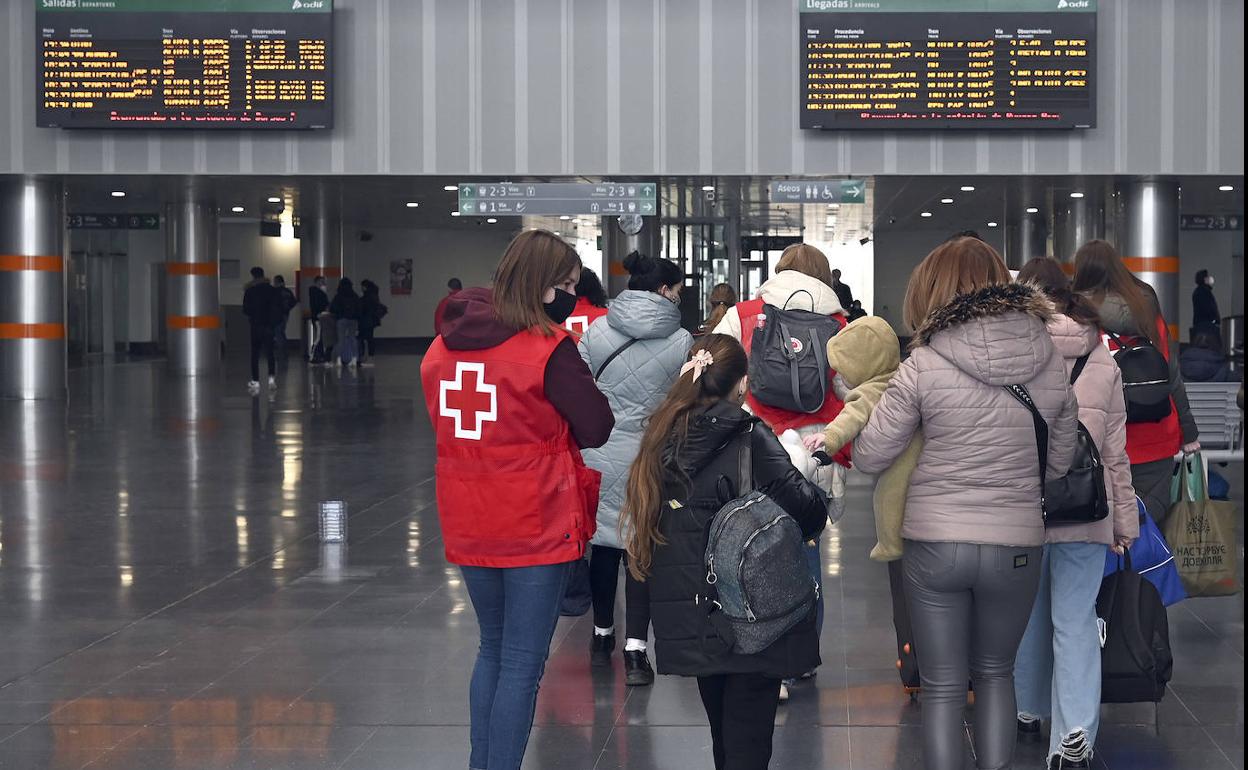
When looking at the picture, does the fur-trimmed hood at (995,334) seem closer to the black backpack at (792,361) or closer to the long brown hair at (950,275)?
the long brown hair at (950,275)

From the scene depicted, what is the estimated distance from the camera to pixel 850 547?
8570 millimetres

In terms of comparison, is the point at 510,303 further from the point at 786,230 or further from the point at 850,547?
the point at 786,230

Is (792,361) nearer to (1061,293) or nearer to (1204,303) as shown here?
(1061,293)

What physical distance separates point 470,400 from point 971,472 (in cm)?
126

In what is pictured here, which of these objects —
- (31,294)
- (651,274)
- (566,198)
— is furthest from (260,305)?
(651,274)

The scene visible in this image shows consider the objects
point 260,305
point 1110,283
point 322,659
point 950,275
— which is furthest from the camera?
point 260,305

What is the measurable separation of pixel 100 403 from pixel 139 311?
18901 mm

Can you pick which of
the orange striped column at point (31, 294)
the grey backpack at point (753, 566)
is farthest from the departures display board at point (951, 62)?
the grey backpack at point (753, 566)

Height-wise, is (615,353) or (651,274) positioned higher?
(651,274)

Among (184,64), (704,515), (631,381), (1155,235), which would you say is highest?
(184,64)

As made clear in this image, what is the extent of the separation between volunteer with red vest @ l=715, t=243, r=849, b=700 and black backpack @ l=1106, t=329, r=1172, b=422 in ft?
3.09

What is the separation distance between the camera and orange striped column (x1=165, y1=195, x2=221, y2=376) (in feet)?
89.0

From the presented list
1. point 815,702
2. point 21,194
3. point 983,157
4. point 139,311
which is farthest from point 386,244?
point 815,702

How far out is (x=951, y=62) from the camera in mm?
17203
